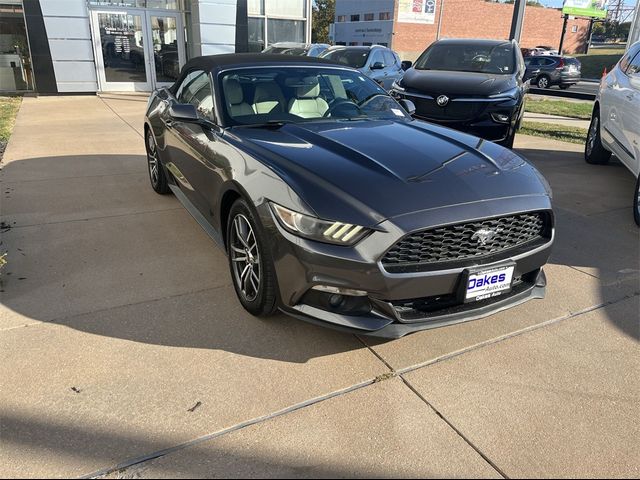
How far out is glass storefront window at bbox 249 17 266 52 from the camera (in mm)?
17391

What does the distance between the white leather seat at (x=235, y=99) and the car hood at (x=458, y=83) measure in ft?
14.6

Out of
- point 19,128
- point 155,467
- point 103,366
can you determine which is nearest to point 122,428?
point 155,467

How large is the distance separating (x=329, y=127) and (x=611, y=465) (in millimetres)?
2669

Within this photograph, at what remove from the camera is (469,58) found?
8.72m

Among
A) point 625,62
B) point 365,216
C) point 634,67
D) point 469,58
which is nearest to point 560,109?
point 469,58

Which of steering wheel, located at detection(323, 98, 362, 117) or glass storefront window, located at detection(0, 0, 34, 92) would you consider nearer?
steering wheel, located at detection(323, 98, 362, 117)

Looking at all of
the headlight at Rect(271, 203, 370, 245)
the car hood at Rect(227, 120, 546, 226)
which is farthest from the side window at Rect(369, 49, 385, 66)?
the headlight at Rect(271, 203, 370, 245)

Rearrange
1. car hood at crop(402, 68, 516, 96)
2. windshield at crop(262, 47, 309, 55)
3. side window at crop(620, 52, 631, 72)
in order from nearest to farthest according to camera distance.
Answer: side window at crop(620, 52, 631, 72), car hood at crop(402, 68, 516, 96), windshield at crop(262, 47, 309, 55)

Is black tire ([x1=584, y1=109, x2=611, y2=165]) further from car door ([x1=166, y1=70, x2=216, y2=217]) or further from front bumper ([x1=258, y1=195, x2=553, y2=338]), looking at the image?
car door ([x1=166, y1=70, x2=216, y2=217])

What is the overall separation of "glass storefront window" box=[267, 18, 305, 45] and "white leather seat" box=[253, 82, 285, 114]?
1485 centimetres

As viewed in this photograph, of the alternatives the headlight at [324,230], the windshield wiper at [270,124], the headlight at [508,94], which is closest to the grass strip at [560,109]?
the headlight at [508,94]

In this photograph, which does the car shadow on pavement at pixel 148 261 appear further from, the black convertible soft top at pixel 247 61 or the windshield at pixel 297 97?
the black convertible soft top at pixel 247 61

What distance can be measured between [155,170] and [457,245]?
13.5 ft

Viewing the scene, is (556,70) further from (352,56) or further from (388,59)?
(352,56)
